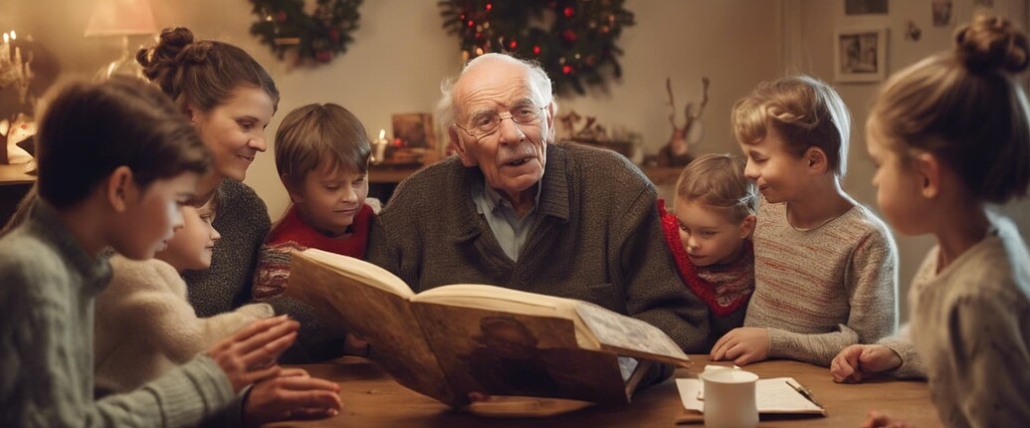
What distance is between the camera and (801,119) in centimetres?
214

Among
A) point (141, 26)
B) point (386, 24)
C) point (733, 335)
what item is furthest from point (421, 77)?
point (733, 335)

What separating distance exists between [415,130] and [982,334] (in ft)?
15.2

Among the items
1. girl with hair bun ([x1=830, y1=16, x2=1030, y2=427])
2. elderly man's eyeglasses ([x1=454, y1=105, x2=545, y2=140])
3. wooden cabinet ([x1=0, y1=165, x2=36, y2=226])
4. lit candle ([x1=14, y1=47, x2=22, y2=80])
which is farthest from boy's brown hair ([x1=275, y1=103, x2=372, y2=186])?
lit candle ([x1=14, y1=47, x2=22, y2=80])

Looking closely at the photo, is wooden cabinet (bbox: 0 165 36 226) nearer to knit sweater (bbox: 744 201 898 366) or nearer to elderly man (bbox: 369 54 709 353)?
elderly man (bbox: 369 54 709 353)

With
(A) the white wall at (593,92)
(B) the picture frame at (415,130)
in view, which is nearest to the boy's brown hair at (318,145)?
(B) the picture frame at (415,130)

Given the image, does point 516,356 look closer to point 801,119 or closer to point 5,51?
point 801,119

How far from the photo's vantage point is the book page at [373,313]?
1.65m

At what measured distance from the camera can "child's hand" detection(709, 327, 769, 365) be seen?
2.03 metres

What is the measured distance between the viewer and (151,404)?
1.43 meters

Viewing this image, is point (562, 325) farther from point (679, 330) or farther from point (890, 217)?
point (679, 330)

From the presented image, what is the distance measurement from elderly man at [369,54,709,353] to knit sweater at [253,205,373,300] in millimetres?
115

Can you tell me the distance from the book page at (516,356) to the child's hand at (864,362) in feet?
1.33

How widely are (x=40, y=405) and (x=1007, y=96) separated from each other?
1.22 metres

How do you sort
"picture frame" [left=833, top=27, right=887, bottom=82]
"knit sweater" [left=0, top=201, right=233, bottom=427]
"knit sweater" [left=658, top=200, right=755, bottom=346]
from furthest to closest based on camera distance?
"picture frame" [left=833, top=27, right=887, bottom=82] < "knit sweater" [left=658, top=200, right=755, bottom=346] < "knit sweater" [left=0, top=201, right=233, bottom=427]
